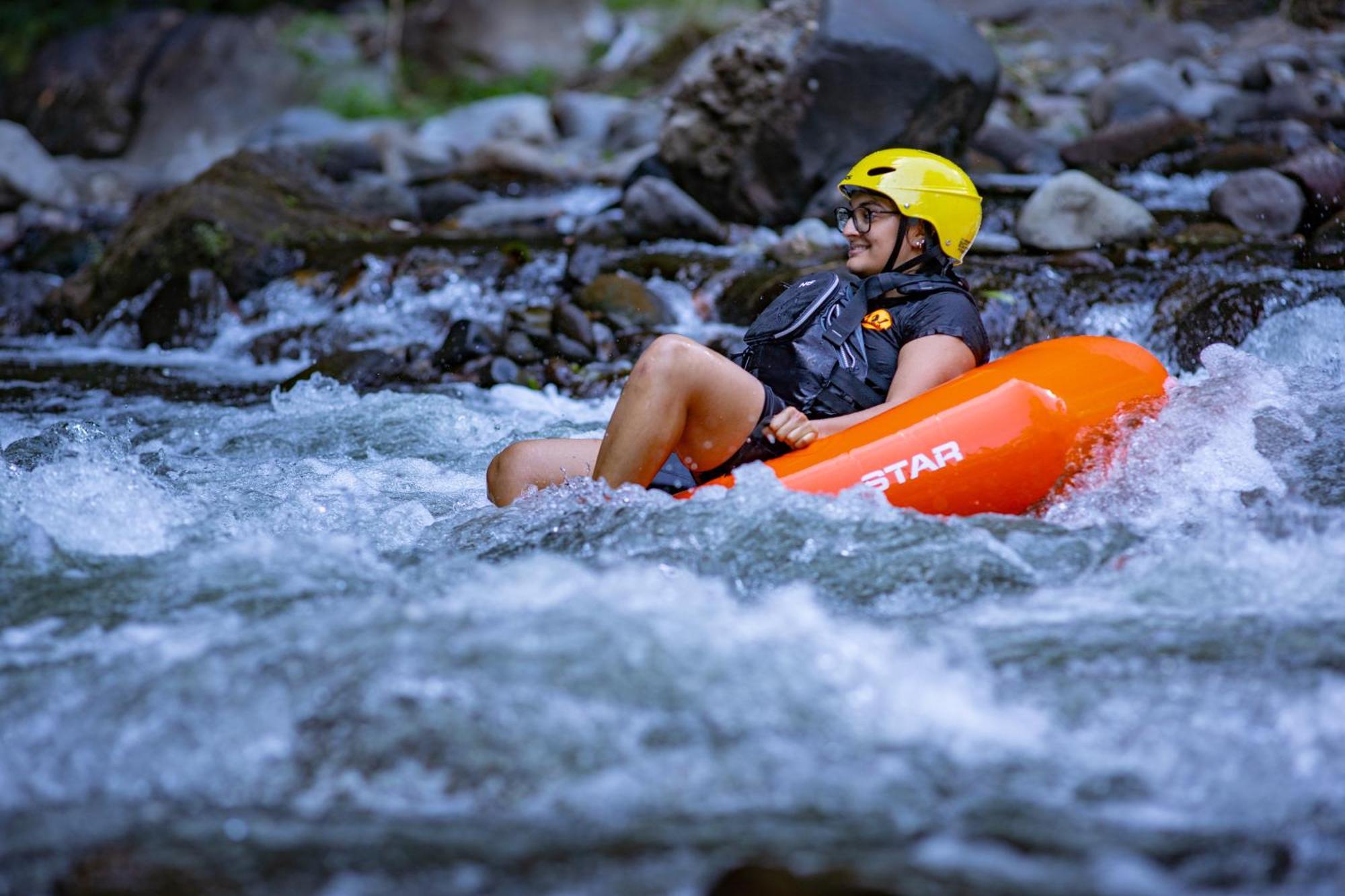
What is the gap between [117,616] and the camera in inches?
116

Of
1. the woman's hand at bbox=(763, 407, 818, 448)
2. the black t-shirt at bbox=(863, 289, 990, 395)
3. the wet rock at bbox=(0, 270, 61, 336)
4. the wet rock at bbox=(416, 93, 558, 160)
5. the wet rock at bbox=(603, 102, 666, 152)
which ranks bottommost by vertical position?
the wet rock at bbox=(416, 93, 558, 160)

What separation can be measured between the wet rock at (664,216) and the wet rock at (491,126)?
19.7 feet

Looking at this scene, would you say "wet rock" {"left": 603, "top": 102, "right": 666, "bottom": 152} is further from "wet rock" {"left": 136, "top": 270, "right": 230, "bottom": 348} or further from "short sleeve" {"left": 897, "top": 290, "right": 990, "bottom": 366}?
"short sleeve" {"left": 897, "top": 290, "right": 990, "bottom": 366}

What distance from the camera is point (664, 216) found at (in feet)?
28.6

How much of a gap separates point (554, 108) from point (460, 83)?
11.6 feet

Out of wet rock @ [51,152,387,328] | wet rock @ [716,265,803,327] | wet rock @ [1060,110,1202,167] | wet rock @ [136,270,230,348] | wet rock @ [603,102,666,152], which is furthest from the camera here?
wet rock @ [603,102,666,152]

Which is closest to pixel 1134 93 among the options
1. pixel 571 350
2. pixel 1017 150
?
pixel 1017 150

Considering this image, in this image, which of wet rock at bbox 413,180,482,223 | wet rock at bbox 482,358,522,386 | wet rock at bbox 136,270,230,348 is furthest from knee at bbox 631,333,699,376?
wet rock at bbox 413,180,482,223

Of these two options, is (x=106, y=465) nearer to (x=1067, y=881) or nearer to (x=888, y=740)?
(x=888, y=740)

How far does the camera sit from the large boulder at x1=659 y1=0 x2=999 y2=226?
871 cm

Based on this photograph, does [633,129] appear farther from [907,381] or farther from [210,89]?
[907,381]

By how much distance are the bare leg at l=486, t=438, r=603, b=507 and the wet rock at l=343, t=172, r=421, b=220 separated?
692 cm

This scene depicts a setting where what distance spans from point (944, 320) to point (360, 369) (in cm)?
409

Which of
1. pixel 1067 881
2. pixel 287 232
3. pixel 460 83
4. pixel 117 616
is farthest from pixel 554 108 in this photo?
pixel 1067 881
